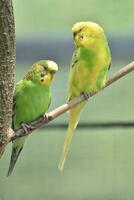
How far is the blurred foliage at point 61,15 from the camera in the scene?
1.56 meters

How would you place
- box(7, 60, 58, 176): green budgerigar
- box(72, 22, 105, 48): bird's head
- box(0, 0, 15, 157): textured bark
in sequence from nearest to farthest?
box(0, 0, 15, 157): textured bark, box(72, 22, 105, 48): bird's head, box(7, 60, 58, 176): green budgerigar

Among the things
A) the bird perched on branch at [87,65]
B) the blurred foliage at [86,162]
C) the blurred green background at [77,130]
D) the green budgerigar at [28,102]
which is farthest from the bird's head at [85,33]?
the blurred foliage at [86,162]

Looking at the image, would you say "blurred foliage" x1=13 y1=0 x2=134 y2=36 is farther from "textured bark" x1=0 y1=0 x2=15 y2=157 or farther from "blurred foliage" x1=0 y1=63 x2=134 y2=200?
"textured bark" x1=0 y1=0 x2=15 y2=157

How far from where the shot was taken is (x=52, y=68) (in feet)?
3.10

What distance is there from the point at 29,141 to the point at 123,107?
257 millimetres

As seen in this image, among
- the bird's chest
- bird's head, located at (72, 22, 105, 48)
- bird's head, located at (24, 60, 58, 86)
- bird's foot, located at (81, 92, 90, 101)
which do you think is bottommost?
the bird's chest

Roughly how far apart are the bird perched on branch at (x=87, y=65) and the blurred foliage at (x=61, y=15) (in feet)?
1.69

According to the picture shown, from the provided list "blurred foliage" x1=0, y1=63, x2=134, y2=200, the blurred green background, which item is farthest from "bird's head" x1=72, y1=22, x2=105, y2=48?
"blurred foliage" x1=0, y1=63, x2=134, y2=200

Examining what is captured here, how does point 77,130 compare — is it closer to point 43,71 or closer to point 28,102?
point 28,102

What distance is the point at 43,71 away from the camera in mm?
977

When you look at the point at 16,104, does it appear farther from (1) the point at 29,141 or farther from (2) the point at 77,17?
(1) the point at 29,141

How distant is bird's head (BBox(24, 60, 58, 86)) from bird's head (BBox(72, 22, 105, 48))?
0.05 meters

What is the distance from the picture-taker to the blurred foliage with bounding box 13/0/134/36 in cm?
156

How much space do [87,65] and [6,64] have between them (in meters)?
0.27
